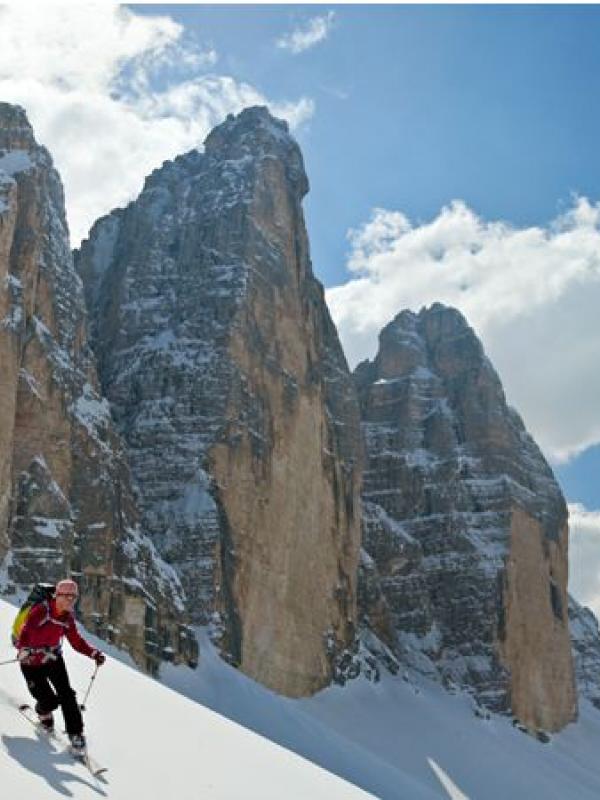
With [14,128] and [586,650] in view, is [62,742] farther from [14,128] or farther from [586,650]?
[586,650]

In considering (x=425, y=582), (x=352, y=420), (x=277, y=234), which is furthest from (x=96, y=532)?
(x=425, y=582)

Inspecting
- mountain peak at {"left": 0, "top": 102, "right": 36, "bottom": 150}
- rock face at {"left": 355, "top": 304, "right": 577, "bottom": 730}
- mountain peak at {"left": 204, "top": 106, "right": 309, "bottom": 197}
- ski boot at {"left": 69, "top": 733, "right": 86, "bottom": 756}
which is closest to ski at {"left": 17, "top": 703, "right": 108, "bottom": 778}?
ski boot at {"left": 69, "top": 733, "right": 86, "bottom": 756}

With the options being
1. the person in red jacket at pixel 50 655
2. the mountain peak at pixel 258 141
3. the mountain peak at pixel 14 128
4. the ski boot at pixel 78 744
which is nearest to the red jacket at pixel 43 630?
the person in red jacket at pixel 50 655

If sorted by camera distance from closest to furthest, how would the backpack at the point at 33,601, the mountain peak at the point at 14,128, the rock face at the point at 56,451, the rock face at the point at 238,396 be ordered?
the backpack at the point at 33,601
the rock face at the point at 56,451
the mountain peak at the point at 14,128
the rock face at the point at 238,396

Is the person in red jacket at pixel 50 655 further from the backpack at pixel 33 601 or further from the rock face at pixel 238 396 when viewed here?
the rock face at pixel 238 396

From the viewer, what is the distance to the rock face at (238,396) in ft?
203

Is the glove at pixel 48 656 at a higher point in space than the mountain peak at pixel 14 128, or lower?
lower

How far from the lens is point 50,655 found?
10164mm

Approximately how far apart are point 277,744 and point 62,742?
254 inches

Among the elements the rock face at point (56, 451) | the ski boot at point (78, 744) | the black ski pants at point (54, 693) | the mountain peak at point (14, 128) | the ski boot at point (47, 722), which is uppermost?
the mountain peak at point (14, 128)

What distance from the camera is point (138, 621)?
51.3 metres

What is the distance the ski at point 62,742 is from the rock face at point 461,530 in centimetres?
7857

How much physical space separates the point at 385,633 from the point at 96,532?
42214 millimetres

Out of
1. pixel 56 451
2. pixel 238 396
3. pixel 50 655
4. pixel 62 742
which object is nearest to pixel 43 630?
pixel 50 655
